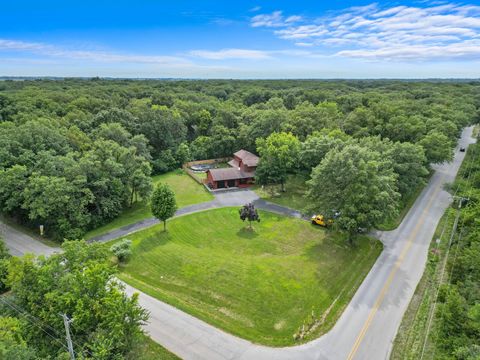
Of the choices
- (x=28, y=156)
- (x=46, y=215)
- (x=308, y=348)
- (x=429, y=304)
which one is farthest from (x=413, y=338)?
(x=28, y=156)

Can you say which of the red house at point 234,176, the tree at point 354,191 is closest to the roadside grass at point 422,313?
the tree at point 354,191

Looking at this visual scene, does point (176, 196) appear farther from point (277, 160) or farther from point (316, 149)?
point (316, 149)

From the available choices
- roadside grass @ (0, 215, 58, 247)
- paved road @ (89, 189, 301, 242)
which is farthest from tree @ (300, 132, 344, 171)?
roadside grass @ (0, 215, 58, 247)

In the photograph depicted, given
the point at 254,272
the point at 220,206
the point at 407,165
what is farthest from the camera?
the point at 220,206

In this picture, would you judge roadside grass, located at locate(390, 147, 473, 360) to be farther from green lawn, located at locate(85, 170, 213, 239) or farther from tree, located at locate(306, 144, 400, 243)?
green lawn, located at locate(85, 170, 213, 239)

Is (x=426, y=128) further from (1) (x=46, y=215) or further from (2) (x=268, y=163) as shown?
(1) (x=46, y=215)

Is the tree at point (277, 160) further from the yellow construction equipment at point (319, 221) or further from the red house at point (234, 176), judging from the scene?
the yellow construction equipment at point (319, 221)

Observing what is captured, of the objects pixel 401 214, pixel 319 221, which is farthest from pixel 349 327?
pixel 401 214
